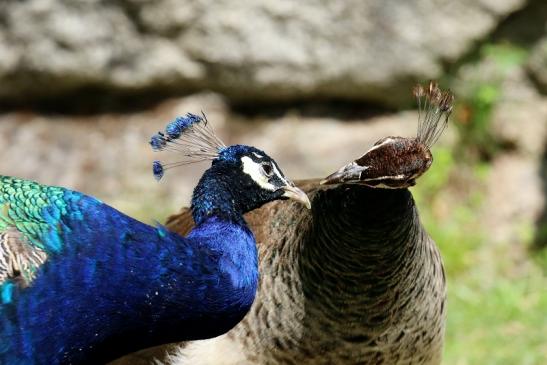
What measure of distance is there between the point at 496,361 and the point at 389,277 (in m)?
1.53

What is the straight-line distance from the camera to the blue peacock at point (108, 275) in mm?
2162

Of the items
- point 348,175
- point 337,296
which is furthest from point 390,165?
point 337,296

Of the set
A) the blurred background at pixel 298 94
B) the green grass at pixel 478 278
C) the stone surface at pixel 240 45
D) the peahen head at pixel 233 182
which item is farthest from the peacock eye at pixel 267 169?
the stone surface at pixel 240 45

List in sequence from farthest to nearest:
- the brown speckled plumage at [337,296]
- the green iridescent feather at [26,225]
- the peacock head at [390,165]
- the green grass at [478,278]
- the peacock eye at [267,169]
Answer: the green grass at [478,278] → the brown speckled plumage at [337,296] → the peacock eye at [267,169] → the peacock head at [390,165] → the green iridescent feather at [26,225]

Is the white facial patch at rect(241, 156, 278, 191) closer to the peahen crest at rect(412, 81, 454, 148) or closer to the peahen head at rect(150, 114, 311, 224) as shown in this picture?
the peahen head at rect(150, 114, 311, 224)

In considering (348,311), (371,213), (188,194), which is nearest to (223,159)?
(371,213)

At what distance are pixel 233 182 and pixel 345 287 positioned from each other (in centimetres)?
47

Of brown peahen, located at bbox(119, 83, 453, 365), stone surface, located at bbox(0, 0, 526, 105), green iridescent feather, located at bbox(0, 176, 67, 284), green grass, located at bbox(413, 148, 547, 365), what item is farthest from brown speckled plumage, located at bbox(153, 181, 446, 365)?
stone surface, located at bbox(0, 0, 526, 105)

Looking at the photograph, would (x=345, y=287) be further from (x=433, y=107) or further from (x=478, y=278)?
(x=478, y=278)

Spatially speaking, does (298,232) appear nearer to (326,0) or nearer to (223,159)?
(223,159)

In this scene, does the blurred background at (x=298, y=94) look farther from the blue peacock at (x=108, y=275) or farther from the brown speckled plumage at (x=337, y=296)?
the blue peacock at (x=108, y=275)

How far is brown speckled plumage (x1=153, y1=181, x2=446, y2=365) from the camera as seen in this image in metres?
2.61

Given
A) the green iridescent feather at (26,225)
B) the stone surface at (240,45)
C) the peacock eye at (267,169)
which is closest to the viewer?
→ the green iridescent feather at (26,225)

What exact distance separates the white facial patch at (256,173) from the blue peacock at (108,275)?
0.02 metres
